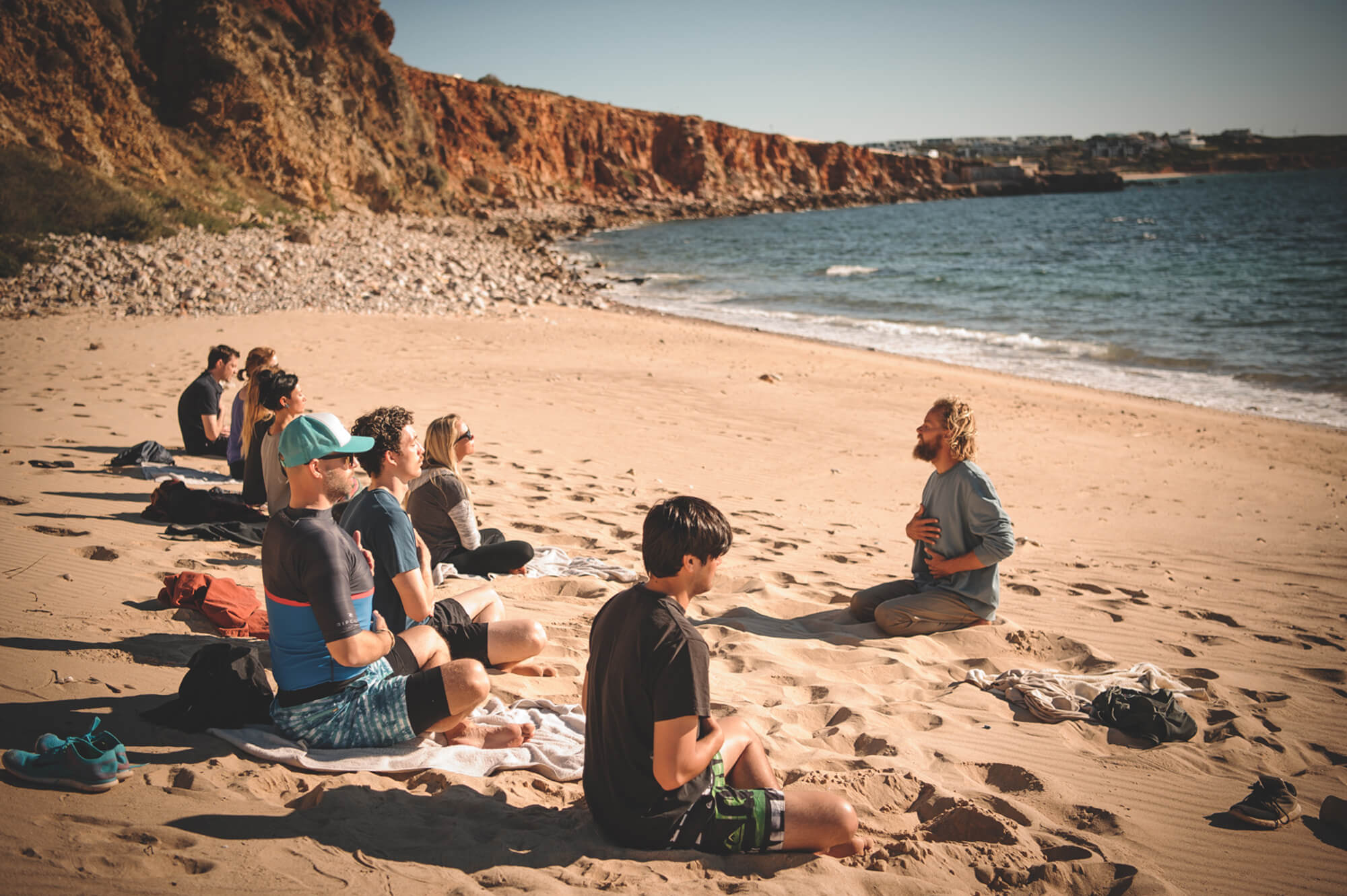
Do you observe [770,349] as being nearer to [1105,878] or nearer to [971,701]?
[971,701]

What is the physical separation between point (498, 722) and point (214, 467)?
5.21 m

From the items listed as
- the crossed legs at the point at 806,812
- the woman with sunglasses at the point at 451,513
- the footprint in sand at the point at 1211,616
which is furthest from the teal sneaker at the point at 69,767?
the footprint in sand at the point at 1211,616

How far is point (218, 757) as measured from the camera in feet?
9.78

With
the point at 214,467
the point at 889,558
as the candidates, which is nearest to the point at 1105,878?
the point at 889,558

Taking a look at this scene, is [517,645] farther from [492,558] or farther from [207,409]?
[207,409]

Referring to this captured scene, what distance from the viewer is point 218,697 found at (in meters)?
3.15

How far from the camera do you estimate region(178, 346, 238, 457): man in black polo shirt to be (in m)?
7.16

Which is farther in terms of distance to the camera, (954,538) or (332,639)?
(954,538)

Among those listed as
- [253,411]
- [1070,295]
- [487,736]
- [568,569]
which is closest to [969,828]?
[487,736]

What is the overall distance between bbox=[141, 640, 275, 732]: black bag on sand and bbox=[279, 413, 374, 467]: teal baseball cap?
976 millimetres

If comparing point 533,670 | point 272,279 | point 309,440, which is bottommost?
point 533,670

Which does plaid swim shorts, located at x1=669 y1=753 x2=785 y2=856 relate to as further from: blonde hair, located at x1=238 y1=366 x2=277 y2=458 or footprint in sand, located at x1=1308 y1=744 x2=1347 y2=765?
blonde hair, located at x1=238 y1=366 x2=277 y2=458

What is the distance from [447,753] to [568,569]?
2254 millimetres

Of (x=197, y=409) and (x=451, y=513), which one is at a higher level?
(x=197, y=409)
